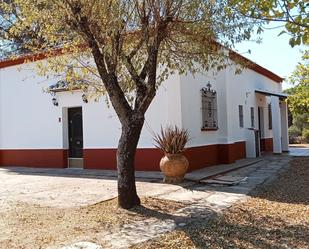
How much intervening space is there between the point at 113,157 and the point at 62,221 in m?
6.93

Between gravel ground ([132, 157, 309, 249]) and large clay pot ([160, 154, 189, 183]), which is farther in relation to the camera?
large clay pot ([160, 154, 189, 183])

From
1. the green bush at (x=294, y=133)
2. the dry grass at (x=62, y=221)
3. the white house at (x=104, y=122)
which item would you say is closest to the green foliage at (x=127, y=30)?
the dry grass at (x=62, y=221)

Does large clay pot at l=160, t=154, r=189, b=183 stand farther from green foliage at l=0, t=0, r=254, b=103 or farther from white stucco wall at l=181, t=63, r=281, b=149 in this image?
green foliage at l=0, t=0, r=254, b=103

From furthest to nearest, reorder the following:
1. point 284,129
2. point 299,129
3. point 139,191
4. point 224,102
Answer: point 299,129 → point 284,129 → point 224,102 → point 139,191

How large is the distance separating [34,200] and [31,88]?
7.82m

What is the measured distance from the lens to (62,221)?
7875mm

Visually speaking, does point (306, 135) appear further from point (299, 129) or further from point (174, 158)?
point (174, 158)

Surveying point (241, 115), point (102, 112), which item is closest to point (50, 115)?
point (102, 112)

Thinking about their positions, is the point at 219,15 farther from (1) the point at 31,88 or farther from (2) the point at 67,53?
(1) the point at 31,88

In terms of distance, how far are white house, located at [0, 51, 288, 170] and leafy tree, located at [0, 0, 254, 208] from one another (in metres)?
4.49

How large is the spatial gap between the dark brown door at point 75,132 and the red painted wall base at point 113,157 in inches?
13.4

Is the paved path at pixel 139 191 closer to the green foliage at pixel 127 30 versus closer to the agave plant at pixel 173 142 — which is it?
the agave plant at pixel 173 142

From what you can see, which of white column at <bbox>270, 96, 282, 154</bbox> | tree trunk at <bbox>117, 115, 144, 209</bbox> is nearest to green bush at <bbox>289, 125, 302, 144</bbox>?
white column at <bbox>270, 96, 282, 154</bbox>

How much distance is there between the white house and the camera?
Result: 45.6ft
